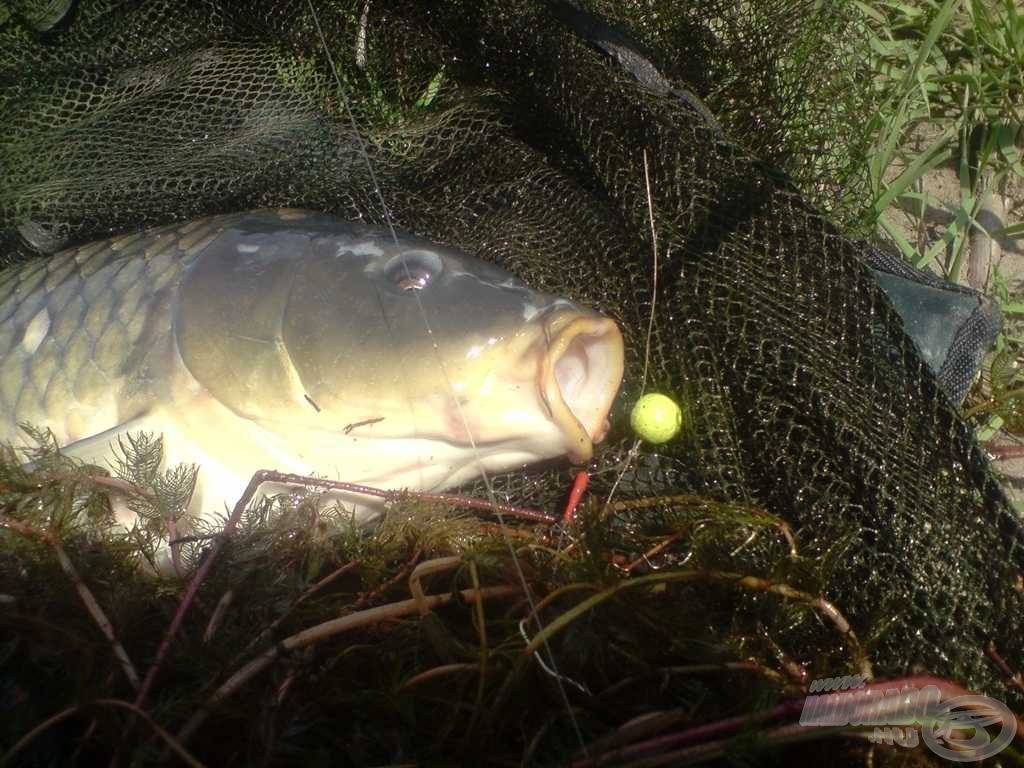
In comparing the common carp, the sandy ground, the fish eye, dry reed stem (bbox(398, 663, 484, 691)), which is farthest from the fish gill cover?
the sandy ground

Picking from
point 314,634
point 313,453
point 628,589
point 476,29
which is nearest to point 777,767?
point 628,589

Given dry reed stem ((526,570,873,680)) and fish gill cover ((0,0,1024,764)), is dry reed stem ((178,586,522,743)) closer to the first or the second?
fish gill cover ((0,0,1024,764))

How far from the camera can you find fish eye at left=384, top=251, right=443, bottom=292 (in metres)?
1.21

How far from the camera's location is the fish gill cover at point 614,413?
0.95 m

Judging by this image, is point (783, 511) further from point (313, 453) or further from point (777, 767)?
point (313, 453)

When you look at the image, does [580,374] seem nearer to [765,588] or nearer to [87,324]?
[765,588]

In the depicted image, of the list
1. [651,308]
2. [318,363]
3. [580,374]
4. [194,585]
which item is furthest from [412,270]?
[194,585]

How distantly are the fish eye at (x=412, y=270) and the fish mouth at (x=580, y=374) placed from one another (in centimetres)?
23

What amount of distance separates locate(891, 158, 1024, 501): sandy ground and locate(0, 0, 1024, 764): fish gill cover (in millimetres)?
507

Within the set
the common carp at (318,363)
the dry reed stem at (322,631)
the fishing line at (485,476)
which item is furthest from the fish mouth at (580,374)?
the dry reed stem at (322,631)

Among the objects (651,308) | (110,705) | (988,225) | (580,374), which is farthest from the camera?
(988,225)

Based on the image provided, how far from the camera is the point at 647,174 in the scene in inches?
52.3

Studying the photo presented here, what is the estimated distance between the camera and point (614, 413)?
54.1 inches

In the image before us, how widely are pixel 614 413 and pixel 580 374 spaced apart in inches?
9.1
